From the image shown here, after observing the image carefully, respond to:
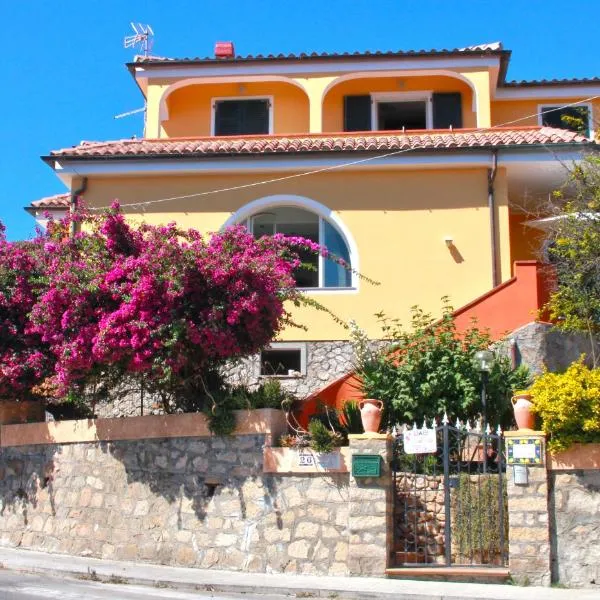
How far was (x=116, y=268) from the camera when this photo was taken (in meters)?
12.6

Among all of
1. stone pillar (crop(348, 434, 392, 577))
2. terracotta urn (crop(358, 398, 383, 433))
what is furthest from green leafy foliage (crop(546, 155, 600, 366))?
stone pillar (crop(348, 434, 392, 577))

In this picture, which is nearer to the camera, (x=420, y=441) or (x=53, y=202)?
(x=420, y=441)

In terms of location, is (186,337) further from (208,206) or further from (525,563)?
(208,206)

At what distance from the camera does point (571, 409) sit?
10547mm

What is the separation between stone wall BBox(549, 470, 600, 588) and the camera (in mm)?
10570

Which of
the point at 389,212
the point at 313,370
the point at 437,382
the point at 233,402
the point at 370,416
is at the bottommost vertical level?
the point at 370,416

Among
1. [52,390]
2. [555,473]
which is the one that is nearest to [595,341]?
[555,473]

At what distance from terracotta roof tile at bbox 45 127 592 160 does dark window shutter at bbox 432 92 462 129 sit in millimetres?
1872

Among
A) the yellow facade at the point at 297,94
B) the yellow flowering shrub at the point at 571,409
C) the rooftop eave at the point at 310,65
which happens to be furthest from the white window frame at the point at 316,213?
the yellow flowering shrub at the point at 571,409

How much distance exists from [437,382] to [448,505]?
2085 millimetres

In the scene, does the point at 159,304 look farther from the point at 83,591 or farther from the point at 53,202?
the point at 53,202

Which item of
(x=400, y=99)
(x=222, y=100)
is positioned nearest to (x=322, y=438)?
(x=400, y=99)

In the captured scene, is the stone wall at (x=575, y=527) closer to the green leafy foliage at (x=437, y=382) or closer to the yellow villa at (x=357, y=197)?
the green leafy foliage at (x=437, y=382)

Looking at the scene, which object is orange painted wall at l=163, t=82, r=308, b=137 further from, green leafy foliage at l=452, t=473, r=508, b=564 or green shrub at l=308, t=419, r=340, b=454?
green leafy foliage at l=452, t=473, r=508, b=564
